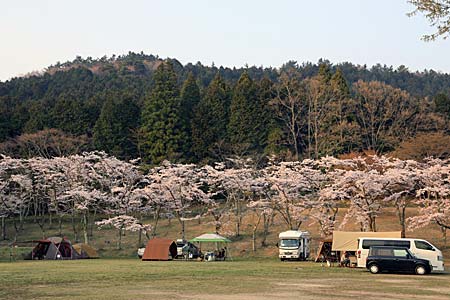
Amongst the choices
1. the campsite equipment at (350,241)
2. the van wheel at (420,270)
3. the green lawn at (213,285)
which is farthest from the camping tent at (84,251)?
the van wheel at (420,270)

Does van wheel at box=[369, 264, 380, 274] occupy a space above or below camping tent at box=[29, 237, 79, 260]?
above

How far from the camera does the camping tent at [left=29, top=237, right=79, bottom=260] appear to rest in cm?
3806

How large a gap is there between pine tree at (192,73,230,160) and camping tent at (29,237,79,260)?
23755 mm

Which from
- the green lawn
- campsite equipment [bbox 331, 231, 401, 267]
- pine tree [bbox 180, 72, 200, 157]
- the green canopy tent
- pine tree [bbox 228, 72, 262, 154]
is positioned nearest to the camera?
the green lawn

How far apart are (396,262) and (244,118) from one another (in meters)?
38.1

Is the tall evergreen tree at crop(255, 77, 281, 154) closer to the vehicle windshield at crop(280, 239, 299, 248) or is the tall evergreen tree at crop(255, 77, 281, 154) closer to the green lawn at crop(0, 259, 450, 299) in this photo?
the vehicle windshield at crop(280, 239, 299, 248)

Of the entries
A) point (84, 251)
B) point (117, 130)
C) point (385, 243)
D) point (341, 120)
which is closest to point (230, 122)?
point (341, 120)

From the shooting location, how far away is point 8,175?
169 feet

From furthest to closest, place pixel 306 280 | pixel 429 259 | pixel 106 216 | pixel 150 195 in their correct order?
pixel 106 216, pixel 150 195, pixel 429 259, pixel 306 280

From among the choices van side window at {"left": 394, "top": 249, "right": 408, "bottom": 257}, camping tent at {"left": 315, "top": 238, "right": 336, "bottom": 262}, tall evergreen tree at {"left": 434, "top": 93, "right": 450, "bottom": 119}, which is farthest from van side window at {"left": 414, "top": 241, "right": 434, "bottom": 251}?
tall evergreen tree at {"left": 434, "top": 93, "right": 450, "bottom": 119}

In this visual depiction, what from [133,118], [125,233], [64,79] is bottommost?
[125,233]

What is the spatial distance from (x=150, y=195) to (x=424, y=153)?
70.9 ft

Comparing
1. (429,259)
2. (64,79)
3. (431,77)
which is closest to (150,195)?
(429,259)

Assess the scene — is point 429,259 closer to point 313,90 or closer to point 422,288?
point 422,288
